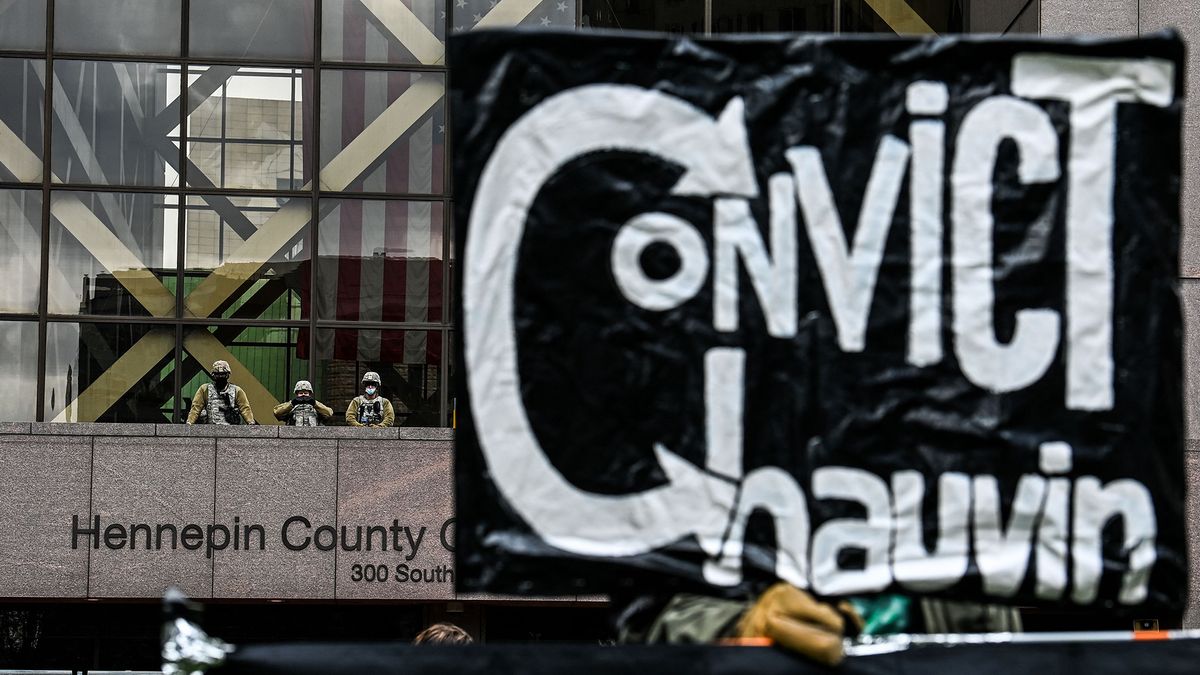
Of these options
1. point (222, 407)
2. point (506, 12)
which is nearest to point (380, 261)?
point (222, 407)

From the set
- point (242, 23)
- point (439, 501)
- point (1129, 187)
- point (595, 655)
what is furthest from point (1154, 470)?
point (242, 23)

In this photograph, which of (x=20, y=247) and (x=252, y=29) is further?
(x=252, y=29)

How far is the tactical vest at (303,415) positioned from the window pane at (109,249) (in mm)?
1897

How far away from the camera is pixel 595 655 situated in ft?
9.71

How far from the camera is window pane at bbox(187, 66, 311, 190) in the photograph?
56.7 ft

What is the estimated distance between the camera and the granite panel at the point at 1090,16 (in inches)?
631

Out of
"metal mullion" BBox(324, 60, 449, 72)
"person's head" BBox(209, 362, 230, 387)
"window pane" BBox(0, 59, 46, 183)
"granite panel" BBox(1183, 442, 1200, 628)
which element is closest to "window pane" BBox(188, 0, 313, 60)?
"metal mullion" BBox(324, 60, 449, 72)

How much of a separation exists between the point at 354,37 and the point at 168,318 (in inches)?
139

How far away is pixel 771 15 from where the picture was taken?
17.8 metres

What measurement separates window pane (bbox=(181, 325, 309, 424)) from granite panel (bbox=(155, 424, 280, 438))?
0.99m

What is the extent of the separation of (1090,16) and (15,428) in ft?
36.4

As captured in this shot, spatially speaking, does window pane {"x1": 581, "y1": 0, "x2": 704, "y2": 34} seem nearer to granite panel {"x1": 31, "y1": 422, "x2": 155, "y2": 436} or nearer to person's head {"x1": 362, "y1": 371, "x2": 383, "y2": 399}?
person's head {"x1": 362, "y1": 371, "x2": 383, "y2": 399}

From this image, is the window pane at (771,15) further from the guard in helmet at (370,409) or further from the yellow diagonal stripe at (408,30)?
the guard in helmet at (370,409)

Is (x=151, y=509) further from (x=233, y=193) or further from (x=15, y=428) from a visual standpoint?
(x=233, y=193)
